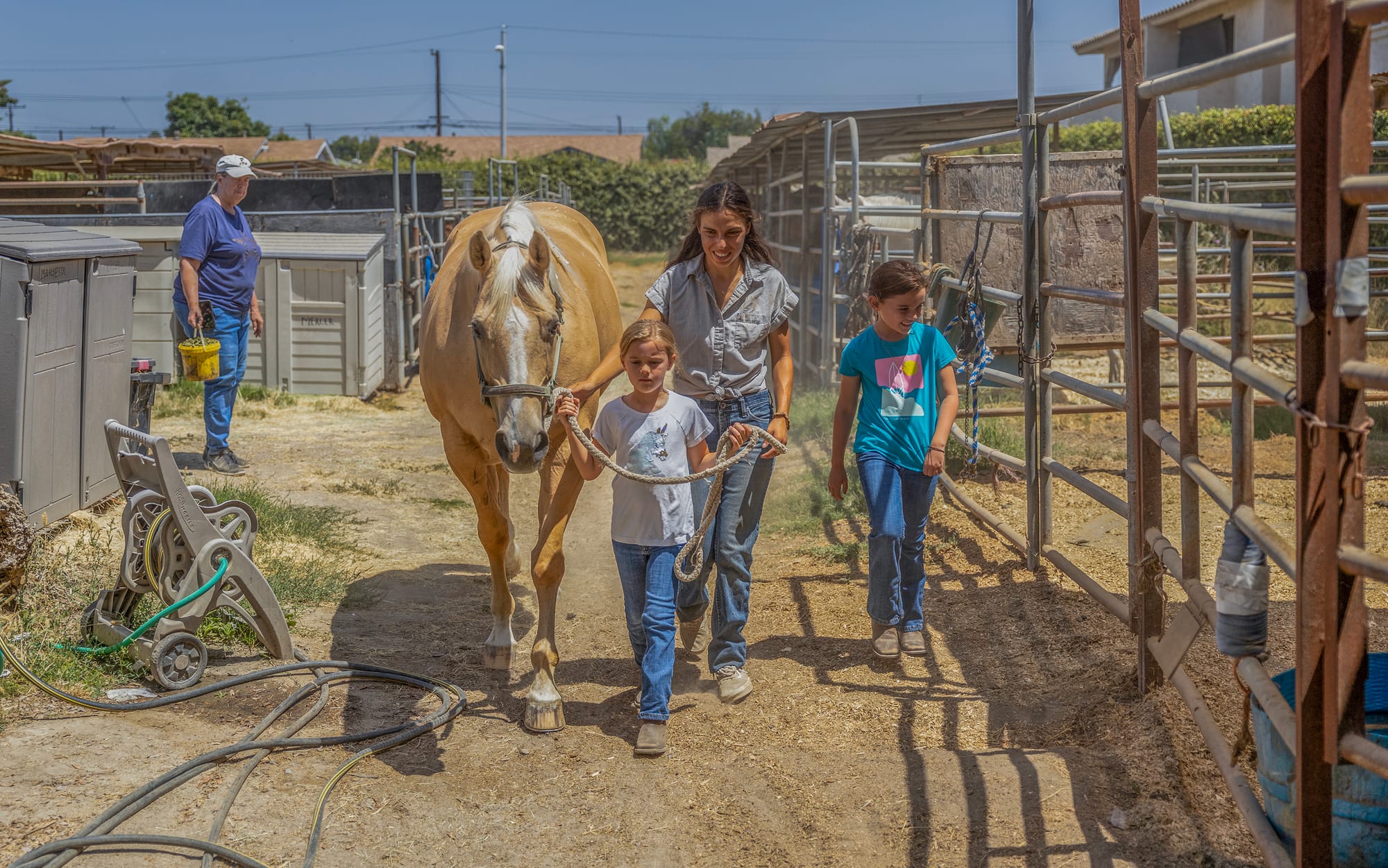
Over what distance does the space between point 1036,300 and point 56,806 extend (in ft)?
13.2

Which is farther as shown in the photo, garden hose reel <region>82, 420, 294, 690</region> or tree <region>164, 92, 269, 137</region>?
tree <region>164, 92, 269, 137</region>

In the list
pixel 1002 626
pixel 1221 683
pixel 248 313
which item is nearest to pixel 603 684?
pixel 1002 626

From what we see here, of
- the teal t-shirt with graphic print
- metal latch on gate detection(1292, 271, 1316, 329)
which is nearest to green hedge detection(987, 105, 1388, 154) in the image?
the teal t-shirt with graphic print

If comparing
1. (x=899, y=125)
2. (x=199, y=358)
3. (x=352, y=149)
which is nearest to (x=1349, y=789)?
(x=199, y=358)

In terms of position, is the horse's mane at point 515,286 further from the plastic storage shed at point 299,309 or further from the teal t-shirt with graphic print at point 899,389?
the plastic storage shed at point 299,309

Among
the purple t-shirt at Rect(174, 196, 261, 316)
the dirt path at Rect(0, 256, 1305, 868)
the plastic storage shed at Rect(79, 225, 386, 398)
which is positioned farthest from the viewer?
the plastic storage shed at Rect(79, 225, 386, 398)

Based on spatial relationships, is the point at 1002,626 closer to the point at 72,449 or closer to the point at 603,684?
the point at 603,684

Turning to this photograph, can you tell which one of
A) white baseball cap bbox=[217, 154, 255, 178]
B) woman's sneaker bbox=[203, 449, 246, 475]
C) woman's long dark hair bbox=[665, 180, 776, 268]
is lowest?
woman's sneaker bbox=[203, 449, 246, 475]

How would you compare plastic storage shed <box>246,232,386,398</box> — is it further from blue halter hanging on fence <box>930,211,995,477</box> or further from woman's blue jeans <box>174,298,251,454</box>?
blue halter hanging on fence <box>930,211,995,477</box>

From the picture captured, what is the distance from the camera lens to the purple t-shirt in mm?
7488

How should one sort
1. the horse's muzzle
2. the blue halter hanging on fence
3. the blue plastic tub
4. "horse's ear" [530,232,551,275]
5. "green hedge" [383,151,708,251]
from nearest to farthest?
the blue plastic tub, the horse's muzzle, "horse's ear" [530,232,551,275], the blue halter hanging on fence, "green hedge" [383,151,708,251]

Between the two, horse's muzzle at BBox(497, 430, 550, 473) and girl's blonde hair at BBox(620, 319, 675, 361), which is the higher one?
girl's blonde hair at BBox(620, 319, 675, 361)

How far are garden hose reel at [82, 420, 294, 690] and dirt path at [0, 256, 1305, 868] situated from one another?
19cm

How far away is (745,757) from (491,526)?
1579mm
